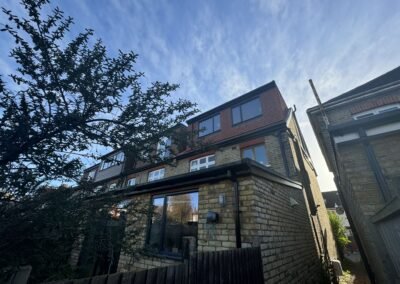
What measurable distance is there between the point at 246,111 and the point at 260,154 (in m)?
3.18

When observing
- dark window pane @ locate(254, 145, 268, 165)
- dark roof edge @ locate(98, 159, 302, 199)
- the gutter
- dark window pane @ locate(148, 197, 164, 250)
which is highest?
the gutter

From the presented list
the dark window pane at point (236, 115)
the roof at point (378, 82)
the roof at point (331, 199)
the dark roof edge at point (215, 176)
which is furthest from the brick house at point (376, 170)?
the roof at point (331, 199)

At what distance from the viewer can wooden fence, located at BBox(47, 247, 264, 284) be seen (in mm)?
1903

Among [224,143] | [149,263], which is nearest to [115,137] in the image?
[149,263]

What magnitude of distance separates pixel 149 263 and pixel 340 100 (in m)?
10.5

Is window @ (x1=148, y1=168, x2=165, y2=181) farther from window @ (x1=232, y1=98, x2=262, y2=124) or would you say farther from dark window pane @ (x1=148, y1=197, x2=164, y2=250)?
dark window pane @ (x1=148, y1=197, x2=164, y2=250)

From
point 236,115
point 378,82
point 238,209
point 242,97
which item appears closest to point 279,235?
point 238,209

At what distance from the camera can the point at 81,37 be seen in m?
3.38

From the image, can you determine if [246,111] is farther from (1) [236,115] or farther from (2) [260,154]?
(2) [260,154]

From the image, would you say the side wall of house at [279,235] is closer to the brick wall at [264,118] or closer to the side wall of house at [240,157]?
the side wall of house at [240,157]

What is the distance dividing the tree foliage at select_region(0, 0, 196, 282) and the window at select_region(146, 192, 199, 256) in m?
2.64

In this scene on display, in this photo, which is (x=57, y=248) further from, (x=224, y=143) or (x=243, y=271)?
(x=224, y=143)

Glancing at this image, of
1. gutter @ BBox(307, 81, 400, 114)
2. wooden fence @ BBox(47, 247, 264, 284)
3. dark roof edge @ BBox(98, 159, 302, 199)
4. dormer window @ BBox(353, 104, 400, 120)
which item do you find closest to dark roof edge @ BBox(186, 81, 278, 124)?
gutter @ BBox(307, 81, 400, 114)

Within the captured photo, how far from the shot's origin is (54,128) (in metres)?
2.96
